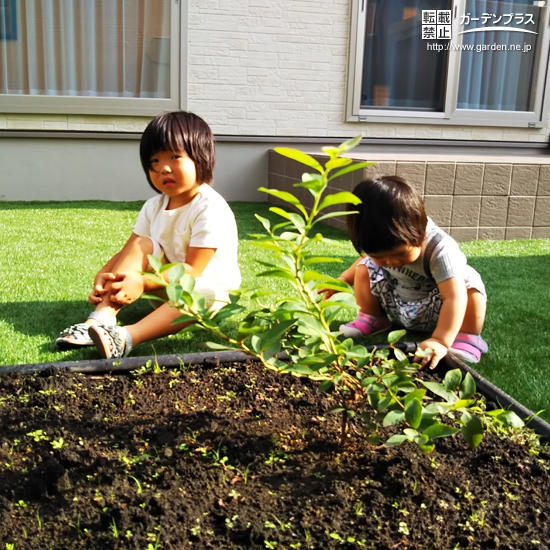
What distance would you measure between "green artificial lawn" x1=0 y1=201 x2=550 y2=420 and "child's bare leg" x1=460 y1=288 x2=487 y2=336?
11 cm

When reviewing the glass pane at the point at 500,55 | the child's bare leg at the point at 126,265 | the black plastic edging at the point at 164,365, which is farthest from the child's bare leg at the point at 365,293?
the glass pane at the point at 500,55

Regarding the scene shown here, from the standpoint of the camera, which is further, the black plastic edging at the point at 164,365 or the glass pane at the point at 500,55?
the glass pane at the point at 500,55

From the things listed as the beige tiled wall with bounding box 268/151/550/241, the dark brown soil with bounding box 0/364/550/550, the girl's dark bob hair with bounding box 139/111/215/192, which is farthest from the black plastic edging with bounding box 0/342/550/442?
the beige tiled wall with bounding box 268/151/550/241

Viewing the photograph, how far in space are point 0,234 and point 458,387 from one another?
11.9 feet

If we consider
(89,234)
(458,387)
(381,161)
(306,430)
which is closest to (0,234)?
(89,234)

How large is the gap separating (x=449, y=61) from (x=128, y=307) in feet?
17.2

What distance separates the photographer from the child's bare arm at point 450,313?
2.03m

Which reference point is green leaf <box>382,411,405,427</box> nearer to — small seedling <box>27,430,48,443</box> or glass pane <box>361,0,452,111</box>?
small seedling <box>27,430,48,443</box>

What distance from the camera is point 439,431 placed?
3.71 ft

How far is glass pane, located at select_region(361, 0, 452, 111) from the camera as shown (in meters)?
6.52

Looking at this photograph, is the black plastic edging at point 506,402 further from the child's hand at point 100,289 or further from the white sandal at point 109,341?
the child's hand at point 100,289

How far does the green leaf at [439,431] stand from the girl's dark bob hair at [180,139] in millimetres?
1580

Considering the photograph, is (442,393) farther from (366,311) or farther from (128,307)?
(128,307)

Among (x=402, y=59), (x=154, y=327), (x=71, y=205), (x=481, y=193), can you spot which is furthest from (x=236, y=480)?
(x=402, y=59)
